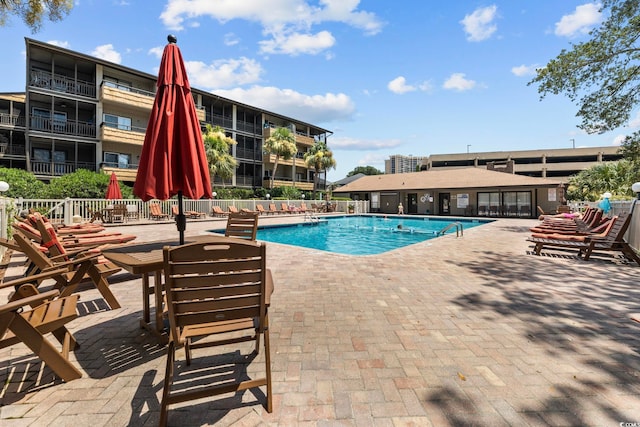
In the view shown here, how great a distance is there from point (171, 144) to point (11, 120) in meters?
31.2

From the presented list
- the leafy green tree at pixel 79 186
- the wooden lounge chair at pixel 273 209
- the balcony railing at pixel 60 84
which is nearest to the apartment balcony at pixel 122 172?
the leafy green tree at pixel 79 186

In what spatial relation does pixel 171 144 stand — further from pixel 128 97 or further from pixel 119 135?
pixel 128 97

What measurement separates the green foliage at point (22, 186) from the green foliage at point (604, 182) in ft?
104

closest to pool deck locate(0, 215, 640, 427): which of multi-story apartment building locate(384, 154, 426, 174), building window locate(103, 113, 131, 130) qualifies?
building window locate(103, 113, 131, 130)

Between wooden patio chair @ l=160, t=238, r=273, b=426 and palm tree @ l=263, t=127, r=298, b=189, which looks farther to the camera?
palm tree @ l=263, t=127, r=298, b=189

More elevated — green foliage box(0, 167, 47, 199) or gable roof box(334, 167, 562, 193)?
gable roof box(334, 167, 562, 193)

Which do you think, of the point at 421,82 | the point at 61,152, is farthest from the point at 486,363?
the point at 61,152

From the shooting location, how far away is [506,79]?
13203mm

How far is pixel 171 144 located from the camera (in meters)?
3.37

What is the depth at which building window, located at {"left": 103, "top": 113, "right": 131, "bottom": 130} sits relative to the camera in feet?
75.3

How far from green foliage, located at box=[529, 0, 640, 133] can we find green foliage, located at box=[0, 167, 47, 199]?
84.4ft

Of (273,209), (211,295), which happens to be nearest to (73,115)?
(273,209)

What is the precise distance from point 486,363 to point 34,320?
12.1 ft

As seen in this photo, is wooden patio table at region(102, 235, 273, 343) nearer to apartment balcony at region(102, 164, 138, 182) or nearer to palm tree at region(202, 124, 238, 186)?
palm tree at region(202, 124, 238, 186)
